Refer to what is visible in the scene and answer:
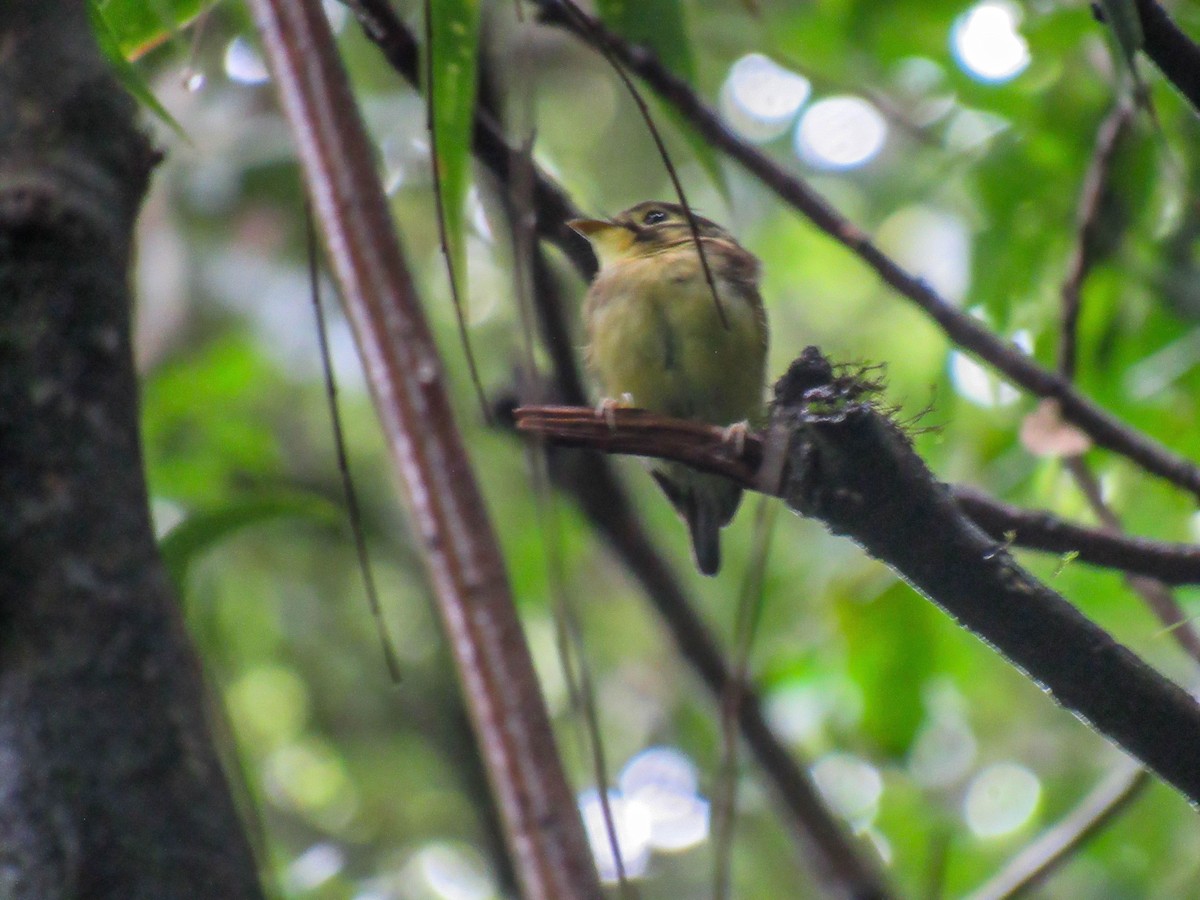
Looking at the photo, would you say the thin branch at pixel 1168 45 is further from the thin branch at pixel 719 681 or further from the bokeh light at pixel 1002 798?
the bokeh light at pixel 1002 798

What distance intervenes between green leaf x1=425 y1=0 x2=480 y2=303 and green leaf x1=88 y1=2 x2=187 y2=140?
13.3 inches

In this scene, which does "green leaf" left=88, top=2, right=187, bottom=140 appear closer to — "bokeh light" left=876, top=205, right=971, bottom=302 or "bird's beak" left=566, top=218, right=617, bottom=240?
"bird's beak" left=566, top=218, right=617, bottom=240

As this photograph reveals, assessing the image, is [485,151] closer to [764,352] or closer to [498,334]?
[764,352]

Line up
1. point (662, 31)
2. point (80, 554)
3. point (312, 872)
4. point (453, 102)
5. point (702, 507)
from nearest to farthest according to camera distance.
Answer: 1. point (80, 554)
2. point (453, 102)
3. point (662, 31)
4. point (702, 507)
5. point (312, 872)

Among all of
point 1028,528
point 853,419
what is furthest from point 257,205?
point 853,419

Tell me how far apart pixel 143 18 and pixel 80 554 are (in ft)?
3.21

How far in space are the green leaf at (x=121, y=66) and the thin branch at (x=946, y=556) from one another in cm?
74

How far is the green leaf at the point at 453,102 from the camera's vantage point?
5.55ft

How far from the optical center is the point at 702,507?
3.48 meters

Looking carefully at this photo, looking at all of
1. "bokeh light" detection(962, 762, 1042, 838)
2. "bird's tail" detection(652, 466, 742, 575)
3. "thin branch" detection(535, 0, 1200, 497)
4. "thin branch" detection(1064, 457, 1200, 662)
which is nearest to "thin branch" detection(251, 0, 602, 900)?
"thin branch" detection(535, 0, 1200, 497)

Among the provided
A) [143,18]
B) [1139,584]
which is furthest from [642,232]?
[143,18]

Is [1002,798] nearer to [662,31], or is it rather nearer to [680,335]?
[680,335]

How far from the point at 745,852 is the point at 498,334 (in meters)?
2.27

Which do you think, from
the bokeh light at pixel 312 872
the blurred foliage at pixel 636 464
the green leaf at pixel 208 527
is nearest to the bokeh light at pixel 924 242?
the blurred foliage at pixel 636 464
